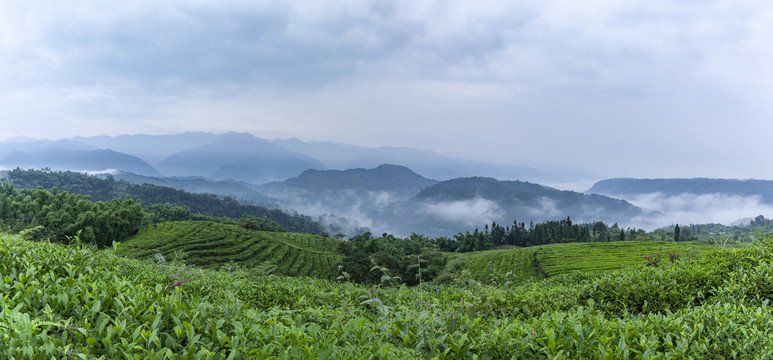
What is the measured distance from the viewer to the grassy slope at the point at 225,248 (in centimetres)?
6253

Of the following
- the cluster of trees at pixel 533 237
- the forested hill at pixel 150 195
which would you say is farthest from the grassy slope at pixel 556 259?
the forested hill at pixel 150 195

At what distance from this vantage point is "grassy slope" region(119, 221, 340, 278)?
205 feet

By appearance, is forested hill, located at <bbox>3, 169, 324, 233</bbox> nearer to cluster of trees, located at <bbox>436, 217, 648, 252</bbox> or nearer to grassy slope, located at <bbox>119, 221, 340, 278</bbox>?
cluster of trees, located at <bbox>436, 217, 648, 252</bbox>

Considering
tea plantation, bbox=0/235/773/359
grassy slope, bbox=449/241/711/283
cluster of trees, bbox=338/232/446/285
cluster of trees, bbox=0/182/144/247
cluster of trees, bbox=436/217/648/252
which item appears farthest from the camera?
cluster of trees, bbox=436/217/648/252

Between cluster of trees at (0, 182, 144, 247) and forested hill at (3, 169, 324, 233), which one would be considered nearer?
cluster of trees at (0, 182, 144, 247)

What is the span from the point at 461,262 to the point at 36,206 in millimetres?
84133

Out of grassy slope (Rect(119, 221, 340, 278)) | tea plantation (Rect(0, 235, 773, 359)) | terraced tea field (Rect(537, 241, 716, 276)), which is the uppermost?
tea plantation (Rect(0, 235, 773, 359))

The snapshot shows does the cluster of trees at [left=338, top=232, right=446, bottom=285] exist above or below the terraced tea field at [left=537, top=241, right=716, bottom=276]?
below

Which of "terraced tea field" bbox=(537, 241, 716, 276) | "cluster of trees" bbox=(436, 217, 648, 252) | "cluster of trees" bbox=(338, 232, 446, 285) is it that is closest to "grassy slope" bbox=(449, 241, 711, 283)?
"terraced tea field" bbox=(537, 241, 716, 276)

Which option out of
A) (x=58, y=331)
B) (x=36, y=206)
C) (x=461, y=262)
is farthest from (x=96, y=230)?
(x=58, y=331)

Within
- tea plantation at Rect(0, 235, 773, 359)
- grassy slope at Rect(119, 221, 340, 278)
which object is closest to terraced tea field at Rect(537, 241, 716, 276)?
grassy slope at Rect(119, 221, 340, 278)

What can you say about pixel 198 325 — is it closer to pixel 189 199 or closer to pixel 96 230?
pixel 96 230

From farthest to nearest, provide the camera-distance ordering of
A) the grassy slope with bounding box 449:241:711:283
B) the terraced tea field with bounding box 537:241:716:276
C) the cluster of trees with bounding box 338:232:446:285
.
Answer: the grassy slope with bounding box 449:241:711:283 → the terraced tea field with bounding box 537:241:716:276 → the cluster of trees with bounding box 338:232:446:285

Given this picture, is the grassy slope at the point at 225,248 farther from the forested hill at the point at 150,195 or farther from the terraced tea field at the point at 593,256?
the forested hill at the point at 150,195
